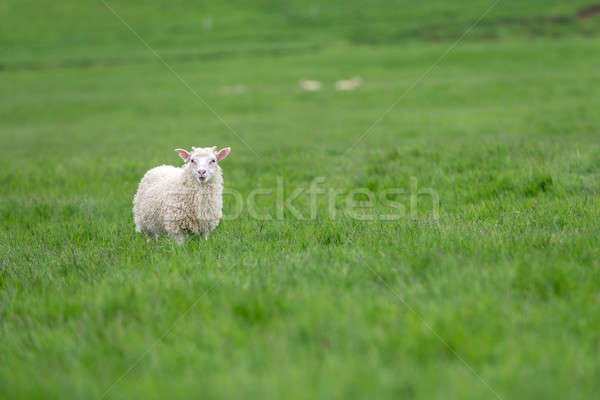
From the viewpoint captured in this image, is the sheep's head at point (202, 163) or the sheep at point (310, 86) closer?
the sheep's head at point (202, 163)

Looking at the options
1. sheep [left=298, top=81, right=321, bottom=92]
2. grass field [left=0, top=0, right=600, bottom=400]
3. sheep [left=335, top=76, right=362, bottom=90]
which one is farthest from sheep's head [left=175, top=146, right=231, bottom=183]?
sheep [left=298, top=81, right=321, bottom=92]

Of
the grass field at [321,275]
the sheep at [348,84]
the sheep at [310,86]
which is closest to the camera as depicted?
the grass field at [321,275]

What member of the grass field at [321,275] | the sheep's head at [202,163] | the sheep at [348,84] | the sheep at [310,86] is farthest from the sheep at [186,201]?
the sheep at [310,86]

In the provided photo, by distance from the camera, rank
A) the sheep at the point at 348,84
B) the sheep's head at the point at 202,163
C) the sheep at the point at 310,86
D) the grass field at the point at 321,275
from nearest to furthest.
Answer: the grass field at the point at 321,275 → the sheep's head at the point at 202,163 → the sheep at the point at 348,84 → the sheep at the point at 310,86

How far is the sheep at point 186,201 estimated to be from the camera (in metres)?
4.93

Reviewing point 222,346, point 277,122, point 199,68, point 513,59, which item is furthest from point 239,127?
point 513,59

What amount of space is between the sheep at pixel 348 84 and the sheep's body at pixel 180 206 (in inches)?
827

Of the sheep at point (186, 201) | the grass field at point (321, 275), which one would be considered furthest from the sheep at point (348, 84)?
the sheep at point (186, 201)

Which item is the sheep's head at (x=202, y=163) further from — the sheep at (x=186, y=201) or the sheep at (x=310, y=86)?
the sheep at (x=310, y=86)

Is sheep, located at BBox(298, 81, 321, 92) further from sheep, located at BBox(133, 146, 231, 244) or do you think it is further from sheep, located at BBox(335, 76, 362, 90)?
sheep, located at BBox(133, 146, 231, 244)

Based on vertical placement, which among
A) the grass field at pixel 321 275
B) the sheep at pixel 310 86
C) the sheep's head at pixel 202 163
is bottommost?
the grass field at pixel 321 275

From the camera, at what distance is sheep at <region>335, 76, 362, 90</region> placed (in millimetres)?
25373

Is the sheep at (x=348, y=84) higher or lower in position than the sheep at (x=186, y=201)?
higher

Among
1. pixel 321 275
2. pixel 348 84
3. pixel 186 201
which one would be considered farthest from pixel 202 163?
pixel 348 84
